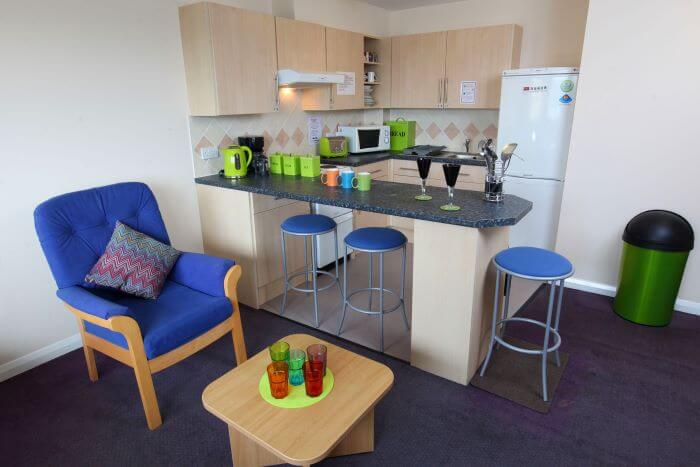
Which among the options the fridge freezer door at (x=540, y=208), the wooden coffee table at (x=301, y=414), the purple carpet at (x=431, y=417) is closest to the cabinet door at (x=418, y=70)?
the fridge freezer door at (x=540, y=208)

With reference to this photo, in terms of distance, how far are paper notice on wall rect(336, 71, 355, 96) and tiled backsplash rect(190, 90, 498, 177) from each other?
1.08 feet

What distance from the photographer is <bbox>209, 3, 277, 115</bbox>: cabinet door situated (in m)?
2.89

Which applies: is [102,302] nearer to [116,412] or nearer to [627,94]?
[116,412]

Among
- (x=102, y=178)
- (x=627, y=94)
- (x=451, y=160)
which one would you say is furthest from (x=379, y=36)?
(x=102, y=178)

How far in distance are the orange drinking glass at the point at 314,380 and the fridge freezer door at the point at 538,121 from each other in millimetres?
2745

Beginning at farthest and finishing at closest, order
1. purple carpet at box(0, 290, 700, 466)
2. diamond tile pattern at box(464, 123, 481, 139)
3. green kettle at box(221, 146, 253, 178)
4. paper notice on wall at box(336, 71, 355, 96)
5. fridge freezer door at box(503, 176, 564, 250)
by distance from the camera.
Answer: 1. diamond tile pattern at box(464, 123, 481, 139)
2. paper notice on wall at box(336, 71, 355, 96)
3. fridge freezer door at box(503, 176, 564, 250)
4. green kettle at box(221, 146, 253, 178)
5. purple carpet at box(0, 290, 700, 466)

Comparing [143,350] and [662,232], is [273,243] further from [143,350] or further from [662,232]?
[662,232]

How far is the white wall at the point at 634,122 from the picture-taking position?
2752 mm

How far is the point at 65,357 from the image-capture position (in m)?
2.63

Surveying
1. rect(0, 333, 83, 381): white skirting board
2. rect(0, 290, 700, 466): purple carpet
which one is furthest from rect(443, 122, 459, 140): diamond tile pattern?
rect(0, 333, 83, 381): white skirting board

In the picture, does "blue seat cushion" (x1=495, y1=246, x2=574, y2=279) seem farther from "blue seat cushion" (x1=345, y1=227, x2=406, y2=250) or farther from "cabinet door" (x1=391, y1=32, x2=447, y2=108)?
"cabinet door" (x1=391, y1=32, x2=447, y2=108)

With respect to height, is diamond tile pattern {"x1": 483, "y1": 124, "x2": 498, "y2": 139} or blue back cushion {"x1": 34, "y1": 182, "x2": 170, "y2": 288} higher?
diamond tile pattern {"x1": 483, "y1": 124, "x2": 498, "y2": 139}

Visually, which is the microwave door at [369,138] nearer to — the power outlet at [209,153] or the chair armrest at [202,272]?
the power outlet at [209,153]

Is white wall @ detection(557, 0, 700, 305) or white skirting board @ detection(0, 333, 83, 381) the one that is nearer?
white skirting board @ detection(0, 333, 83, 381)
